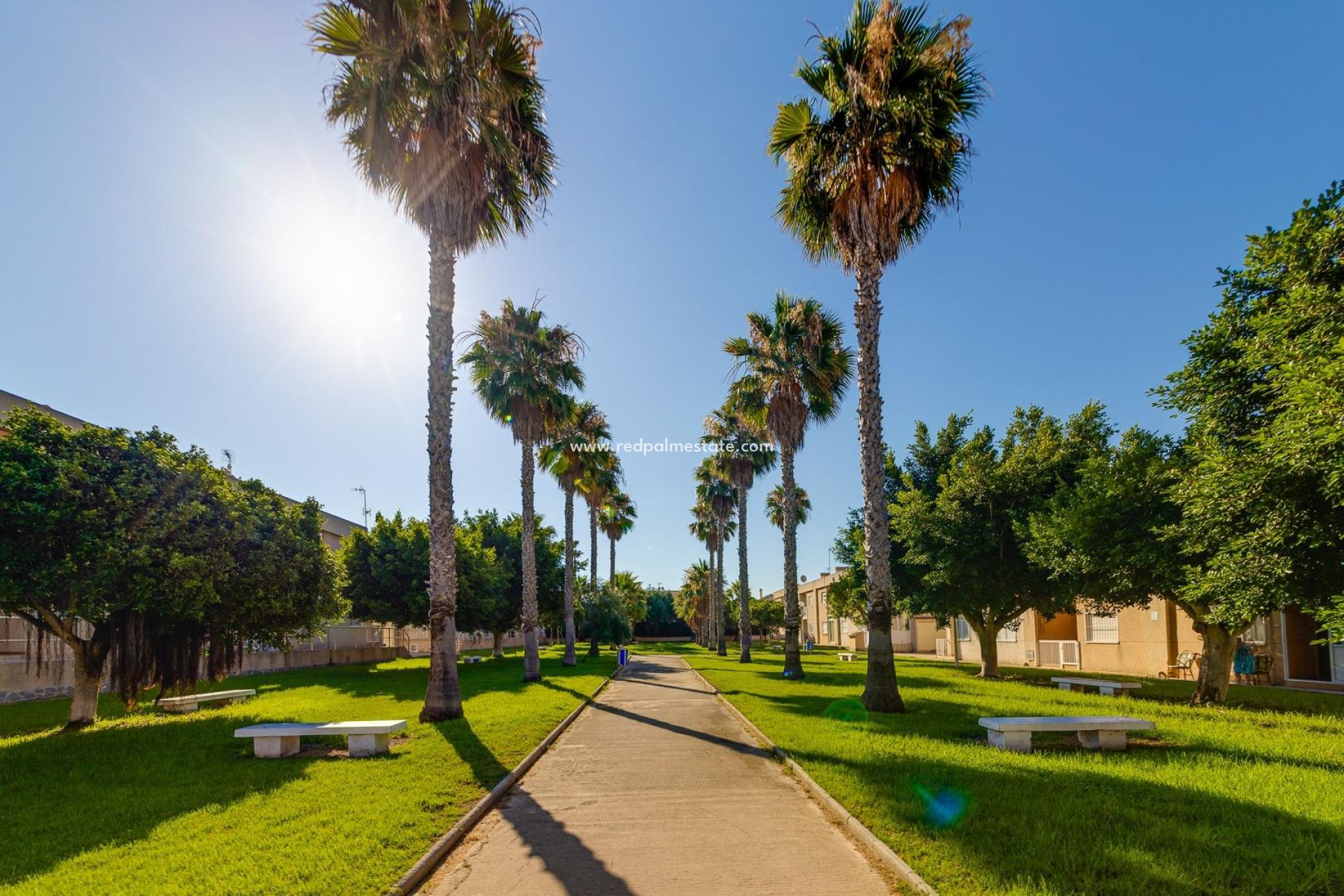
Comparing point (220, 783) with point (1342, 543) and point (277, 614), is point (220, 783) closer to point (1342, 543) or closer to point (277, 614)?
point (277, 614)

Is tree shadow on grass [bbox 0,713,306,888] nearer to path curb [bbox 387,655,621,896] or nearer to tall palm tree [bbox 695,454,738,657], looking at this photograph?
path curb [bbox 387,655,621,896]

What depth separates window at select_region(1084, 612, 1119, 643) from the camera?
90.5ft

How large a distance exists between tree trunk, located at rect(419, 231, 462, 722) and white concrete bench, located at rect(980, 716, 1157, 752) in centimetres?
955

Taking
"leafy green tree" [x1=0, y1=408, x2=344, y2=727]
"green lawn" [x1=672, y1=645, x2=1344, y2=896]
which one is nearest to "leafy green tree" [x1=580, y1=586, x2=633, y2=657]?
"leafy green tree" [x1=0, y1=408, x2=344, y2=727]

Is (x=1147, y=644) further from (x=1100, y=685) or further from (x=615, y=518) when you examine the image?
(x=615, y=518)

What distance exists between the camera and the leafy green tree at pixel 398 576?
3067 cm

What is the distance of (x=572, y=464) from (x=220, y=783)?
2328 centimetres

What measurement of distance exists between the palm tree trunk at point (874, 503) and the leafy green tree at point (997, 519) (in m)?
8.75

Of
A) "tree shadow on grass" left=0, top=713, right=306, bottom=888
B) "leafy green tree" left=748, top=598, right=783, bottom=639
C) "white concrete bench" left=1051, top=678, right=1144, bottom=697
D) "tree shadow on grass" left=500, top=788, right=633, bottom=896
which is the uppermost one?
"tree shadow on grass" left=500, top=788, right=633, bottom=896

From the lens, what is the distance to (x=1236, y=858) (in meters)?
5.56

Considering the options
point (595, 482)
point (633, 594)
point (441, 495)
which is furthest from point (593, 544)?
point (633, 594)

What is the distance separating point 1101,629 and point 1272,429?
20965 mm

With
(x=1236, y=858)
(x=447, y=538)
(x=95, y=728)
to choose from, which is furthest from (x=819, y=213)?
(x=95, y=728)

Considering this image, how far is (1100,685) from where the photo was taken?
18.5 meters
